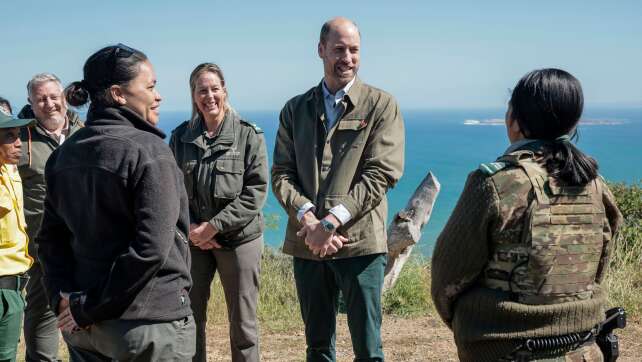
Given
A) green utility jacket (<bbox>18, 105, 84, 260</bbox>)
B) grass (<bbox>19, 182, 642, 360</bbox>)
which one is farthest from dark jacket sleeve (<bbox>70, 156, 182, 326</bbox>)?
grass (<bbox>19, 182, 642, 360</bbox>)

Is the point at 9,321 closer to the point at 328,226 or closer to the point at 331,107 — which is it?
the point at 328,226

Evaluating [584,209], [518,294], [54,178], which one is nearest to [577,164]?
[584,209]

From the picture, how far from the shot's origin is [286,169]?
422 centimetres

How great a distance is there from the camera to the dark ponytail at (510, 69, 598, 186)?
8.34ft

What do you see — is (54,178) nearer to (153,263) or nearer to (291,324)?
(153,263)

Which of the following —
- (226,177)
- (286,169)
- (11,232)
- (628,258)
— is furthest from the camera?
(628,258)

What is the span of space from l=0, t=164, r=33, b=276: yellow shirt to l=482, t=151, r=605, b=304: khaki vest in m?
2.47

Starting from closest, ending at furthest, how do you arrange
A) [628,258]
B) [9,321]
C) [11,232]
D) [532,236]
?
[532,236] < [9,321] < [11,232] < [628,258]

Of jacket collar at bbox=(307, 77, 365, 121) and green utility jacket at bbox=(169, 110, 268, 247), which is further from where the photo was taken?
green utility jacket at bbox=(169, 110, 268, 247)

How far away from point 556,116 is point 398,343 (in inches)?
137

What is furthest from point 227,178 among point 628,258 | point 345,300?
point 628,258

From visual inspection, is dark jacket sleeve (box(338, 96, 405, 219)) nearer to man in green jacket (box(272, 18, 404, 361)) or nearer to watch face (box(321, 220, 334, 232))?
man in green jacket (box(272, 18, 404, 361))

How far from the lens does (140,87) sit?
9.29 ft

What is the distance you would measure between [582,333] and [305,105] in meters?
2.14
